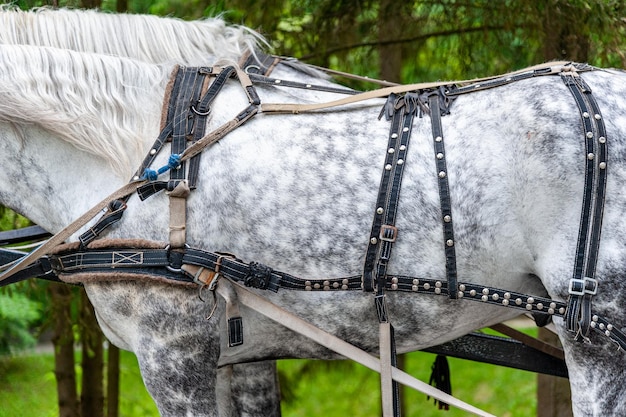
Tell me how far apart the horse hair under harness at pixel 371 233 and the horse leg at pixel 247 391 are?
60 centimetres

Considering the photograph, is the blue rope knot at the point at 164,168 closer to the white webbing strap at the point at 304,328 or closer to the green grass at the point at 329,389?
the white webbing strap at the point at 304,328

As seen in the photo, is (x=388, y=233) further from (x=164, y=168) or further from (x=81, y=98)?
(x=81, y=98)

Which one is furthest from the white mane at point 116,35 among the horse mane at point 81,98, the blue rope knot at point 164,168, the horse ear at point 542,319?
the horse ear at point 542,319

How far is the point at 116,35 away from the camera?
2.54m

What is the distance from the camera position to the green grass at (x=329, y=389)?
4602 mm

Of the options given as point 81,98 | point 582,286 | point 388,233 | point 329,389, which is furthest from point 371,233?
point 329,389

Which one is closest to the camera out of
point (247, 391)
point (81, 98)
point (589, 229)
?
point (589, 229)

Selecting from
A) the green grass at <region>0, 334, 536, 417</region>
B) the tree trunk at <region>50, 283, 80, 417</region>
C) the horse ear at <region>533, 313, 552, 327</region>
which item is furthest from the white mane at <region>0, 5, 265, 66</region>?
the green grass at <region>0, 334, 536, 417</region>

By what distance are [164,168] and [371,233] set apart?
24.8 inches

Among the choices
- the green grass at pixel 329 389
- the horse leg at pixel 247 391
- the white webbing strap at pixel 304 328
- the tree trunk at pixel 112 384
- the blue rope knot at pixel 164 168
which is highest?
the blue rope knot at pixel 164 168

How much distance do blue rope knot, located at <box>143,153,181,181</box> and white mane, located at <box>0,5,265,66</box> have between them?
0.43 m

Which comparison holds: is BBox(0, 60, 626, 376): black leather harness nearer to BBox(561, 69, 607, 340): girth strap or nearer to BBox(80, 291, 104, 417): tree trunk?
BBox(561, 69, 607, 340): girth strap

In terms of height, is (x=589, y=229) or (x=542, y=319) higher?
(x=589, y=229)

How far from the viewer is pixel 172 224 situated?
7.43 ft
